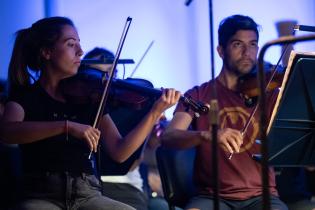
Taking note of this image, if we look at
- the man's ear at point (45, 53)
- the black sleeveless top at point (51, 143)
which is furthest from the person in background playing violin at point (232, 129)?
the man's ear at point (45, 53)

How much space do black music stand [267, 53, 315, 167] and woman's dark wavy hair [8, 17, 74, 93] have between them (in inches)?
33.5

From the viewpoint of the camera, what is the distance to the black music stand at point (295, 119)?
153 centimetres

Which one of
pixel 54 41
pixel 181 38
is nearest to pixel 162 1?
pixel 181 38

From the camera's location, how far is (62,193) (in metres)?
1.68

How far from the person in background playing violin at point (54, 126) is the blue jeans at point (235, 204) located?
0.31 metres

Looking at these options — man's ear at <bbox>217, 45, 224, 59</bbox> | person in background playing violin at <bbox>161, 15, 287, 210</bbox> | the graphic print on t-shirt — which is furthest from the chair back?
man's ear at <bbox>217, 45, 224, 59</bbox>

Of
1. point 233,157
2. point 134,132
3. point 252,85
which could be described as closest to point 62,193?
point 134,132

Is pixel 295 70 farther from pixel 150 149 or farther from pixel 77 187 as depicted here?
pixel 150 149

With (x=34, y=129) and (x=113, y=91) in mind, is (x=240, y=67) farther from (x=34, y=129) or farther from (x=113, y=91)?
(x=34, y=129)

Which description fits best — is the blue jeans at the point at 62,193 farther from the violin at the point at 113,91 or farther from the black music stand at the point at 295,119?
the black music stand at the point at 295,119

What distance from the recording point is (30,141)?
5.57 ft

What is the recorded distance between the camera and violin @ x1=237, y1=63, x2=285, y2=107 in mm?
2098

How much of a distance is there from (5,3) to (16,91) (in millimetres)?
1042

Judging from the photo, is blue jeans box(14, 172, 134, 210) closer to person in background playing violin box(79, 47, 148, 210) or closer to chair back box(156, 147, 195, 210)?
chair back box(156, 147, 195, 210)
